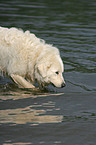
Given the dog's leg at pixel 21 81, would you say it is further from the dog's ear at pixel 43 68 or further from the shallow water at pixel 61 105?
the dog's ear at pixel 43 68

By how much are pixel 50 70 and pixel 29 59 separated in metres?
0.53

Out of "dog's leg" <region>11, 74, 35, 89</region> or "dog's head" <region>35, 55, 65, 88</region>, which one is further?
"dog's leg" <region>11, 74, 35, 89</region>

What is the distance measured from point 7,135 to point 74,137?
3.55 ft

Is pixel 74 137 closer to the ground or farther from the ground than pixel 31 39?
closer to the ground

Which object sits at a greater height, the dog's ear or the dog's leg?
the dog's ear

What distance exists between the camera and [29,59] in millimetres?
6949

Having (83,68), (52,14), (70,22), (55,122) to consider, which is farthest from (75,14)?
(55,122)

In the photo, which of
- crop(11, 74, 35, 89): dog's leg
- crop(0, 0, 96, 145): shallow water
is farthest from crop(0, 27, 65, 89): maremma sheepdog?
crop(0, 0, 96, 145): shallow water

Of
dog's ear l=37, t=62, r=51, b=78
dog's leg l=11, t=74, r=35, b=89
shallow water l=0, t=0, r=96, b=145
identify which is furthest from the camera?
dog's leg l=11, t=74, r=35, b=89

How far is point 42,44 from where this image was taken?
709 cm

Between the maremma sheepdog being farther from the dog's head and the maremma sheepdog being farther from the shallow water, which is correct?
the shallow water

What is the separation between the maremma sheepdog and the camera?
267 inches

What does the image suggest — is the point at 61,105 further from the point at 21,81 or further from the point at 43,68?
the point at 21,81

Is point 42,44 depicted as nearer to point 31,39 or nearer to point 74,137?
point 31,39
